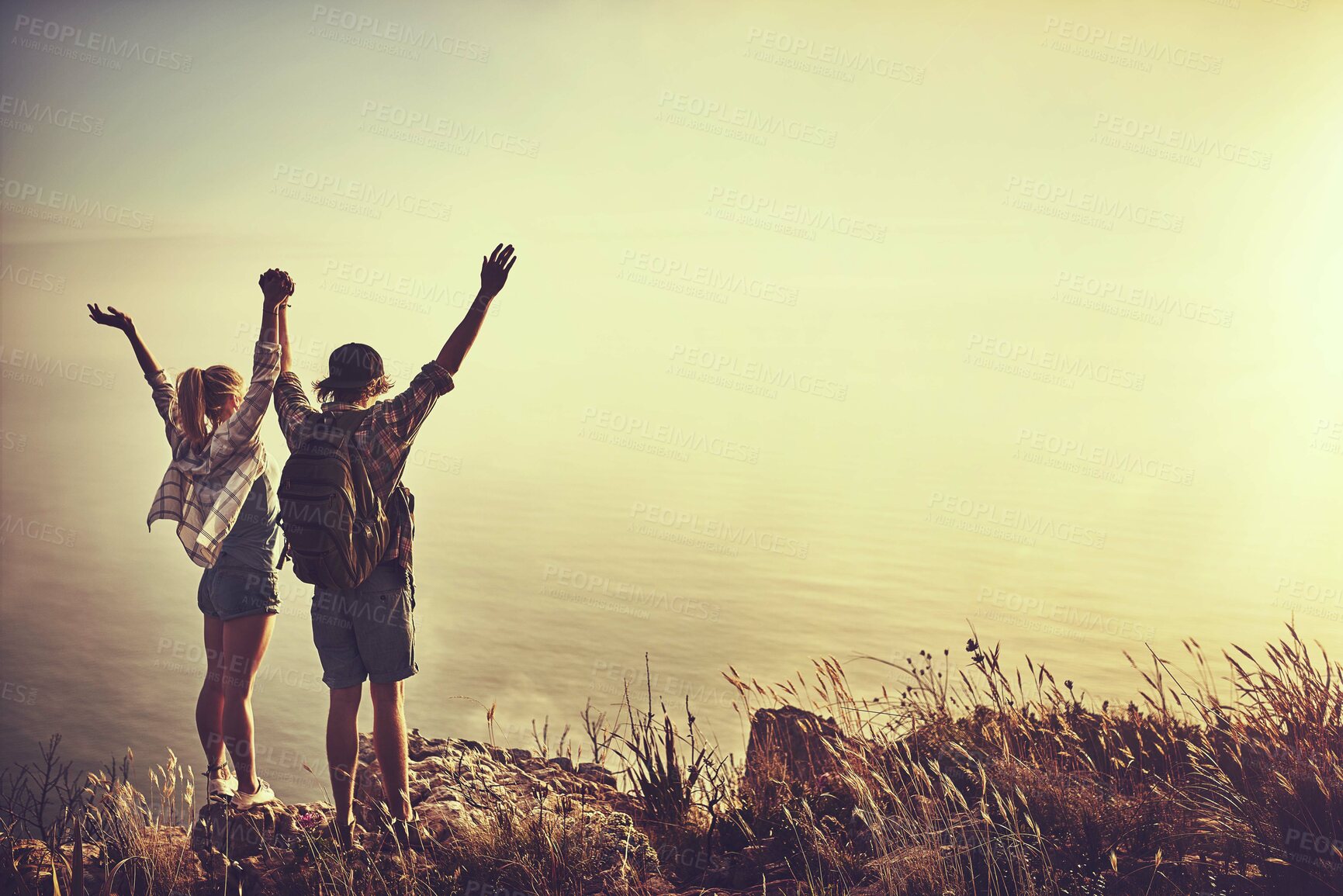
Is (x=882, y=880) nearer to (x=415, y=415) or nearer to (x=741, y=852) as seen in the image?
(x=741, y=852)

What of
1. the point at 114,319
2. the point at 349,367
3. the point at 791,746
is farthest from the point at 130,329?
the point at 791,746

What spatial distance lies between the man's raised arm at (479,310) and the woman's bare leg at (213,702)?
4.98 feet

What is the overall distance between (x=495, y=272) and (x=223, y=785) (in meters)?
2.33

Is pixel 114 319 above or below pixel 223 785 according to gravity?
above

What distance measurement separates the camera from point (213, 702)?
4.03 metres

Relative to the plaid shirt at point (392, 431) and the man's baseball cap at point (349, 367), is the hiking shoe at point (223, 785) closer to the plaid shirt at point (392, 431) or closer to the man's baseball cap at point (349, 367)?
the plaid shirt at point (392, 431)

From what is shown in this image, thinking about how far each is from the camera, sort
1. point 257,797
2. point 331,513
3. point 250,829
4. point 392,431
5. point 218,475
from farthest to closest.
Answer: point 257,797, point 218,475, point 250,829, point 392,431, point 331,513

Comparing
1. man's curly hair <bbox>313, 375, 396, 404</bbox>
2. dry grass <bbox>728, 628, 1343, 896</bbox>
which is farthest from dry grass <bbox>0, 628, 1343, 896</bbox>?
man's curly hair <bbox>313, 375, 396, 404</bbox>

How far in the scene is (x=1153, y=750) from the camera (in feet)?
14.1

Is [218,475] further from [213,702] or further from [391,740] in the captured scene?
[391,740]

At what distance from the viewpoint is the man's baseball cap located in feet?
11.7

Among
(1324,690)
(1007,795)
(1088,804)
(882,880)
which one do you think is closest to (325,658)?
(882,880)

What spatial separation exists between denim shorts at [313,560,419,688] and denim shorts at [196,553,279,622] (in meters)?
0.53

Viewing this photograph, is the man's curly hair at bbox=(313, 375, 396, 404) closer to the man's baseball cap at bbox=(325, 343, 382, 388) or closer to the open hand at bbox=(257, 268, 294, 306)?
the man's baseball cap at bbox=(325, 343, 382, 388)
